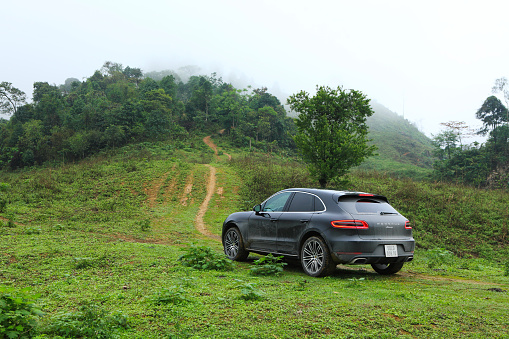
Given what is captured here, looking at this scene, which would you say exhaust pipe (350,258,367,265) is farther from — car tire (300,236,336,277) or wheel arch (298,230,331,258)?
wheel arch (298,230,331,258)

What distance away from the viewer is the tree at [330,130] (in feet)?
63.4

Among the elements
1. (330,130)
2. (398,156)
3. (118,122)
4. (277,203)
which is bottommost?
(277,203)

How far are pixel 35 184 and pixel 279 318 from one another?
24077mm

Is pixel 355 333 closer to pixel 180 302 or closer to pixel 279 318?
pixel 279 318

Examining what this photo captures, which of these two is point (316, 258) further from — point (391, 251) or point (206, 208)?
point (206, 208)

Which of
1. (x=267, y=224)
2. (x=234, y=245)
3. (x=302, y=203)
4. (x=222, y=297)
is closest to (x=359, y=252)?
(x=302, y=203)

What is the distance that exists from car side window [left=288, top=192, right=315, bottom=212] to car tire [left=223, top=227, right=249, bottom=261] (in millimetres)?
1623

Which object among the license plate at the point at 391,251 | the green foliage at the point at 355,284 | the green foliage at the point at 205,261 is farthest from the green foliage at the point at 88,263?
the license plate at the point at 391,251

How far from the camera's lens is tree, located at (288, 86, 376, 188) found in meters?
19.3

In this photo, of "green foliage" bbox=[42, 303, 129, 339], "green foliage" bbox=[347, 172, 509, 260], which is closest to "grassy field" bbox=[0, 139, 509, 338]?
"green foliage" bbox=[42, 303, 129, 339]

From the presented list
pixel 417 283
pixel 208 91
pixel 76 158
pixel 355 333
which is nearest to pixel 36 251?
pixel 355 333

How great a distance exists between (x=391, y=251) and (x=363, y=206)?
0.93 meters

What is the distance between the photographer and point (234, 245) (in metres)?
8.09

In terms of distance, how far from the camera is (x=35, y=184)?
74.0 ft
